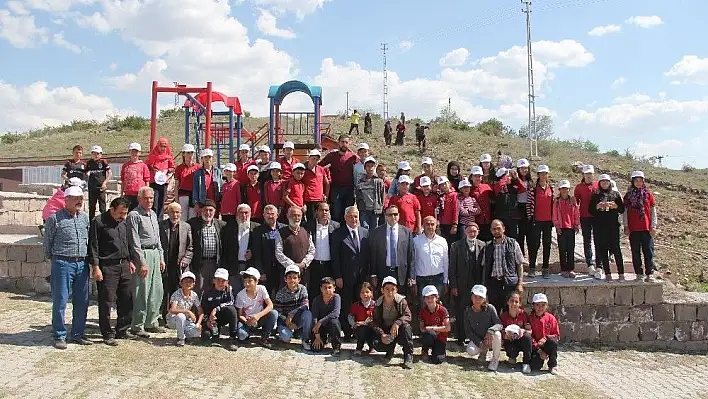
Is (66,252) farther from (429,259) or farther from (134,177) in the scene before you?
(429,259)

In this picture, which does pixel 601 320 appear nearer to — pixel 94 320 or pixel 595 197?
pixel 595 197

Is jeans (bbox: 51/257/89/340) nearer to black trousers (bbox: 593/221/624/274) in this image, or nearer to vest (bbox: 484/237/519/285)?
vest (bbox: 484/237/519/285)

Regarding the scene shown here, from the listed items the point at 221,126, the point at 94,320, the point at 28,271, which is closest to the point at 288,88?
the point at 221,126

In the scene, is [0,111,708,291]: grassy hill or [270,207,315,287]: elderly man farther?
[0,111,708,291]: grassy hill

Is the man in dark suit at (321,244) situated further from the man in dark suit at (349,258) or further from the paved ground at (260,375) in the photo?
the paved ground at (260,375)

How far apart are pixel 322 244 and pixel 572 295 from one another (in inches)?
153

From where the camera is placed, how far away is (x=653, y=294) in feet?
29.9

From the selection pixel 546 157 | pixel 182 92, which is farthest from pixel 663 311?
pixel 546 157

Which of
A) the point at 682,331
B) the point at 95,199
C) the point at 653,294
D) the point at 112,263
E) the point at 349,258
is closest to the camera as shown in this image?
the point at 112,263

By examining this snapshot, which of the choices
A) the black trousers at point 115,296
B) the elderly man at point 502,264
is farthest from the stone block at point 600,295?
the black trousers at point 115,296

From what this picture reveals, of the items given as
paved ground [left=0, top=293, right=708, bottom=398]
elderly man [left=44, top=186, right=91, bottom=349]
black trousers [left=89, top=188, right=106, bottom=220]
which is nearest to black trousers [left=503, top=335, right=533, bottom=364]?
paved ground [left=0, top=293, right=708, bottom=398]

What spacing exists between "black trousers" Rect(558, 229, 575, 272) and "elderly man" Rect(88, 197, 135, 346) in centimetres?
584

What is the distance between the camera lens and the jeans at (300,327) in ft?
23.7

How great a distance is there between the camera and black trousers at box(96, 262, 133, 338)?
6.88 meters
